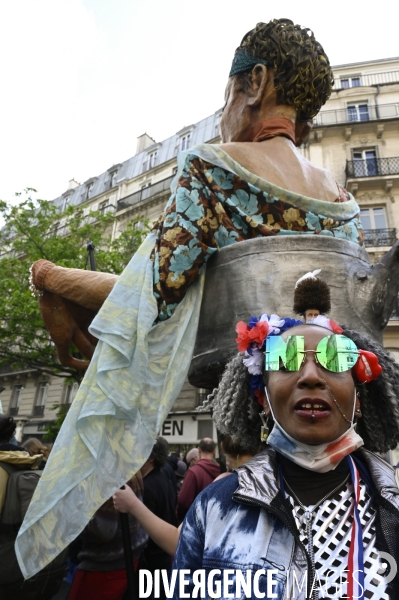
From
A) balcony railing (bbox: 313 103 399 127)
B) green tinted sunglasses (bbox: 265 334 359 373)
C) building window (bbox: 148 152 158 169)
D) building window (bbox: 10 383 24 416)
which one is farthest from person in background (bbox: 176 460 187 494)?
building window (bbox: 148 152 158 169)

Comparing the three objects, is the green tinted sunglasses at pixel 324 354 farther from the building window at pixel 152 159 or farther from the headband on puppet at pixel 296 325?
the building window at pixel 152 159

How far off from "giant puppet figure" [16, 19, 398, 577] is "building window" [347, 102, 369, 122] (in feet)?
71.0

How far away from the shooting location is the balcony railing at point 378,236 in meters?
18.3

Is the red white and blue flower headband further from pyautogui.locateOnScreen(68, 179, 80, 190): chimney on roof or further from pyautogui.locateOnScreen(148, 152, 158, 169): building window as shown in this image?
pyautogui.locateOnScreen(68, 179, 80, 190): chimney on roof

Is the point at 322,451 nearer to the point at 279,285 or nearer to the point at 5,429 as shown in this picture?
the point at 279,285

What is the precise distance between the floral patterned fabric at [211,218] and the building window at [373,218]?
1842 centimetres

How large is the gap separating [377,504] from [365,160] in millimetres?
21261

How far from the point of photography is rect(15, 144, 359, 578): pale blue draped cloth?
1.41 metres

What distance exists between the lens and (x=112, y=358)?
1.64m

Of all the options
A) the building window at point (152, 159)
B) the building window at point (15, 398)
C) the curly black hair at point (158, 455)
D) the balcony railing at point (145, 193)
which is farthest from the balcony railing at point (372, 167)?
the building window at point (15, 398)

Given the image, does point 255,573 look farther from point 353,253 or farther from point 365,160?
point 365,160

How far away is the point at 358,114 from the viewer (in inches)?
851

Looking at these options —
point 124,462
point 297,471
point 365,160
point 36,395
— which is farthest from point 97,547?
point 36,395

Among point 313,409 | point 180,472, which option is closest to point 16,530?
point 313,409
